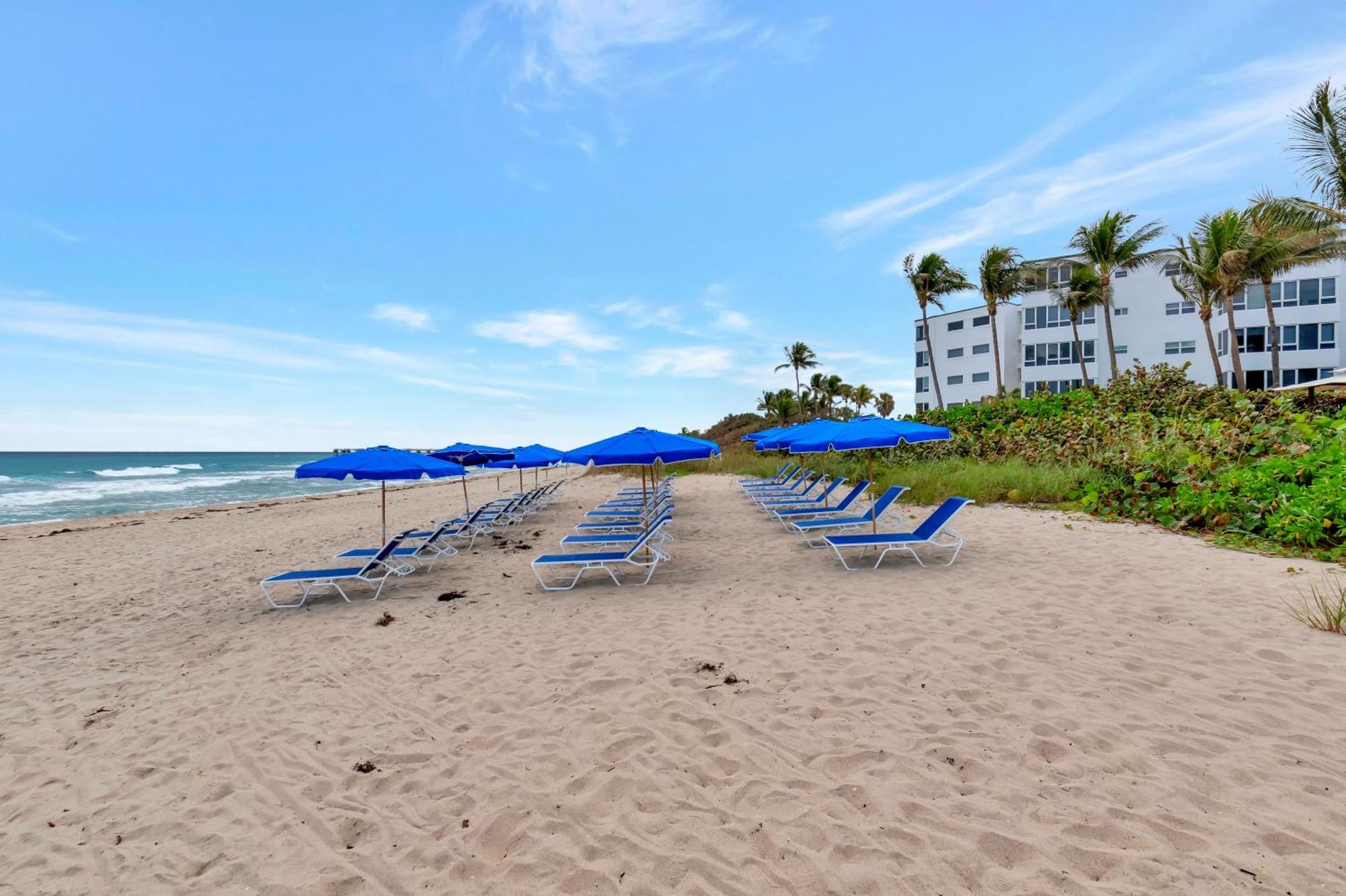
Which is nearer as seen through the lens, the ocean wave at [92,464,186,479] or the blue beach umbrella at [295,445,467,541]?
the blue beach umbrella at [295,445,467,541]

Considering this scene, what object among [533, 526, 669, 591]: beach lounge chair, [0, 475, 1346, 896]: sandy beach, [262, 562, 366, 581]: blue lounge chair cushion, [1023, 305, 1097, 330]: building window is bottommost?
[0, 475, 1346, 896]: sandy beach

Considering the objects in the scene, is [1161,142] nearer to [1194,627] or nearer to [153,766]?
[1194,627]

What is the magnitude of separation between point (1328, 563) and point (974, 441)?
1070cm

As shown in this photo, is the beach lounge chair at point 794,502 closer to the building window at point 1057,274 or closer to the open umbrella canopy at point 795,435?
the open umbrella canopy at point 795,435

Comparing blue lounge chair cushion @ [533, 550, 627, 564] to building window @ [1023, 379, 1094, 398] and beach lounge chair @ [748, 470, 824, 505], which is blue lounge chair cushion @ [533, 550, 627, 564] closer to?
beach lounge chair @ [748, 470, 824, 505]

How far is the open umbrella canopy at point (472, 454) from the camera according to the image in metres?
13.0

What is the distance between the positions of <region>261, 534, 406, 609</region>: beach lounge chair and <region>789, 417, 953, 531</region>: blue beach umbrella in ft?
18.9

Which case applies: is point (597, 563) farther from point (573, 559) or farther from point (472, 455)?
point (472, 455)

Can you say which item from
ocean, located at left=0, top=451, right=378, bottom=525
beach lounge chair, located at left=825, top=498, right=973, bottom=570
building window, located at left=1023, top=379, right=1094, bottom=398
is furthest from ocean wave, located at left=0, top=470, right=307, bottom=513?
building window, located at left=1023, top=379, right=1094, bottom=398

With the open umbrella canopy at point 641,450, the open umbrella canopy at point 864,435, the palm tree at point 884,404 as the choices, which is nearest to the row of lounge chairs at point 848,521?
the open umbrella canopy at point 864,435

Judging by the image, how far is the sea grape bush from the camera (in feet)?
23.7

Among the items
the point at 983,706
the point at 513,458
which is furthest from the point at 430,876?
the point at 513,458

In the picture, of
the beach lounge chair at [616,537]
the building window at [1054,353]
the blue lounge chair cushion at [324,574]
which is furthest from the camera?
the building window at [1054,353]

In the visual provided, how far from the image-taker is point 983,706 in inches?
141
